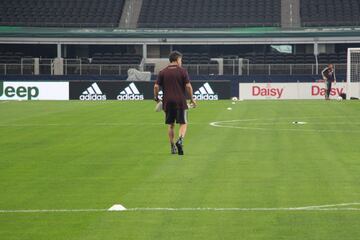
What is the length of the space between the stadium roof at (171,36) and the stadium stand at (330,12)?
2063 millimetres

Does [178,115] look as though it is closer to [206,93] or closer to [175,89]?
[175,89]

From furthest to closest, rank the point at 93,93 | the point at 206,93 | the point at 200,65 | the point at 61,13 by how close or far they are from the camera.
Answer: the point at 61,13 → the point at 200,65 → the point at 93,93 → the point at 206,93

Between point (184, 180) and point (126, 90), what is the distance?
39269mm

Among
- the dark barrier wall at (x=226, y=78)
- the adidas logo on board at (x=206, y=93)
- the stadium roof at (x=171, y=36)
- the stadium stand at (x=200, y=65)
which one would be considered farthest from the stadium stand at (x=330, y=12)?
the adidas logo on board at (x=206, y=93)

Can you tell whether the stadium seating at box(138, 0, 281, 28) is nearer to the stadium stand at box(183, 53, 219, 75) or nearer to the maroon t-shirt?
the stadium stand at box(183, 53, 219, 75)

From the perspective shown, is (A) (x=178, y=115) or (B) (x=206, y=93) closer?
(A) (x=178, y=115)

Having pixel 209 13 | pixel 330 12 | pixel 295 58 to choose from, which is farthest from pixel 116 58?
pixel 330 12

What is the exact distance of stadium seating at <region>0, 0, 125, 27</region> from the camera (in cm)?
7375

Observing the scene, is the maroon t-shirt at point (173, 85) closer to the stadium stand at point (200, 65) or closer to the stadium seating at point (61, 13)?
the stadium stand at point (200, 65)

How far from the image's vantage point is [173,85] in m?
18.1

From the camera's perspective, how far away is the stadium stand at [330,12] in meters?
72.1

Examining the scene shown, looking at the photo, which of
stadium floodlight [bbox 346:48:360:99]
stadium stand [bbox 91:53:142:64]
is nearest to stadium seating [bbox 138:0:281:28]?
stadium stand [bbox 91:53:142:64]

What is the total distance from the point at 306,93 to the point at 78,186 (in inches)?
1640

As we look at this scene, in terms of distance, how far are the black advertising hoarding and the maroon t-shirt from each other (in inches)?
1340
